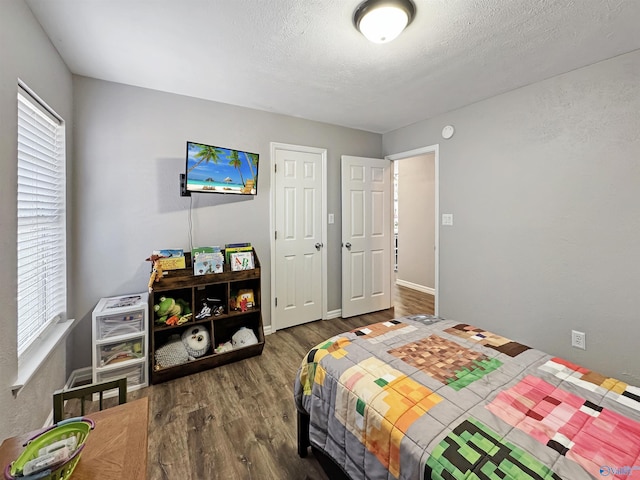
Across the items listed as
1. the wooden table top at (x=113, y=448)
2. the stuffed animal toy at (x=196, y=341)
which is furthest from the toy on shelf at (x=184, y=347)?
the wooden table top at (x=113, y=448)

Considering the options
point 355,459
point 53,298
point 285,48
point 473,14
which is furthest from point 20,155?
point 473,14

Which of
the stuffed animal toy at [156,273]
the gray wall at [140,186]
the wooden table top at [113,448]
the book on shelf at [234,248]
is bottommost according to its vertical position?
the wooden table top at [113,448]

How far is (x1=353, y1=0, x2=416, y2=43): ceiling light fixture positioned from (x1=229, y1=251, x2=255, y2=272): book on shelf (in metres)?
1.96

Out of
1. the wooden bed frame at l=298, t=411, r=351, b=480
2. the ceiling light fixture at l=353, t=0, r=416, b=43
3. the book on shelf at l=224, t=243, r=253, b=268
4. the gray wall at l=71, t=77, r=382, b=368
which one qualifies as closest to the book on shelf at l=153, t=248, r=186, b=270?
the gray wall at l=71, t=77, r=382, b=368

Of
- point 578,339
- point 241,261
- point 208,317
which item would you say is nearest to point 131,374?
point 208,317

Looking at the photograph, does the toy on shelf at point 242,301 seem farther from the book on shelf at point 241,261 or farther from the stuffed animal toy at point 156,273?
the stuffed animal toy at point 156,273

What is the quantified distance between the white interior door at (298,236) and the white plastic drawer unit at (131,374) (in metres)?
1.35

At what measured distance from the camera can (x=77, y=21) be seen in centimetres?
167

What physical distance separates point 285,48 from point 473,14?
45.3 inches

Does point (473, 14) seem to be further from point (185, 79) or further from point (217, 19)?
point (185, 79)

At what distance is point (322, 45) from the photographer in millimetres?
1893

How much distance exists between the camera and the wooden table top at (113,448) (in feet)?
2.46

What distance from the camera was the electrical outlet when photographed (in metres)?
2.22

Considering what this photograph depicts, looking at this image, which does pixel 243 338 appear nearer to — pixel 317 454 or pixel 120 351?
pixel 120 351
